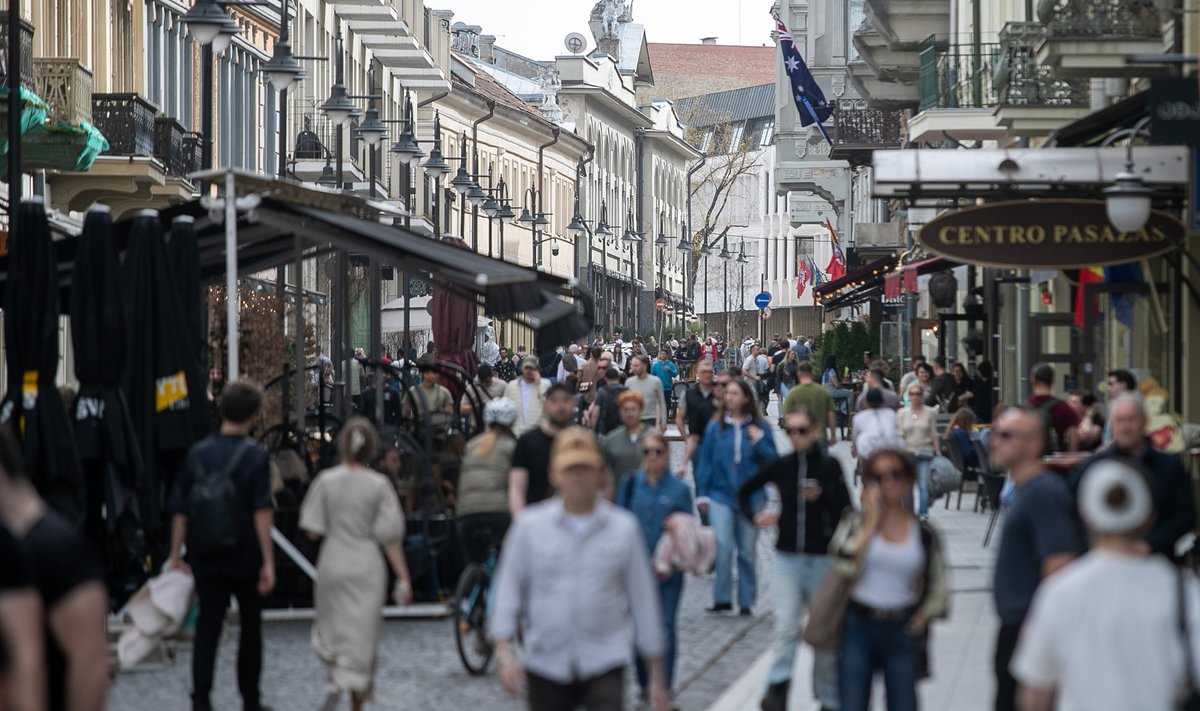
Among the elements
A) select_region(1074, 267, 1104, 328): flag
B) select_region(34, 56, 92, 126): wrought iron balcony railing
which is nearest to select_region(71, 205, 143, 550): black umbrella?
select_region(1074, 267, 1104, 328): flag

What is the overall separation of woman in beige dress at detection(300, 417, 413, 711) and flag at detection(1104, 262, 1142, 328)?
41.1 ft

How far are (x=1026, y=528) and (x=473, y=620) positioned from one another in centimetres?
529

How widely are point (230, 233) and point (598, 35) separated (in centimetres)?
10906

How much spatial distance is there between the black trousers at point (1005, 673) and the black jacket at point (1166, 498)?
4.69 feet

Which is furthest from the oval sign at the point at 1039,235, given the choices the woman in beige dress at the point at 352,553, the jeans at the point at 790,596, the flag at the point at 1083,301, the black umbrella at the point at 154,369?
the woman in beige dress at the point at 352,553

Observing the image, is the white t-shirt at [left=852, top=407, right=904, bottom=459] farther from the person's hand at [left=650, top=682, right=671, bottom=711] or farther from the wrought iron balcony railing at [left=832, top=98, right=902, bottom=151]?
the wrought iron balcony railing at [left=832, top=98, right=902, bottom=151]

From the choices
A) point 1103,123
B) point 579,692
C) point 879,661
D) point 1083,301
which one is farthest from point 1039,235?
point 579,692

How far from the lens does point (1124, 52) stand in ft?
68.3

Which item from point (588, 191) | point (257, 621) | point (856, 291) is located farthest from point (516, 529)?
point (588, 191)

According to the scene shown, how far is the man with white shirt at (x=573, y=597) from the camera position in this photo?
315 inches

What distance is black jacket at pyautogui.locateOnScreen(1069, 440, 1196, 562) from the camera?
1034cm

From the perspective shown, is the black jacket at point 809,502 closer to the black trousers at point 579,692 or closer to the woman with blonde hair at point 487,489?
the woman with blonde hair at point 487,489

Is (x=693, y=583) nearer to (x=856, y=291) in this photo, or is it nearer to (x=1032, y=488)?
(x=1032, y=488)

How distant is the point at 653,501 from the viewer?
12516 millimetres
